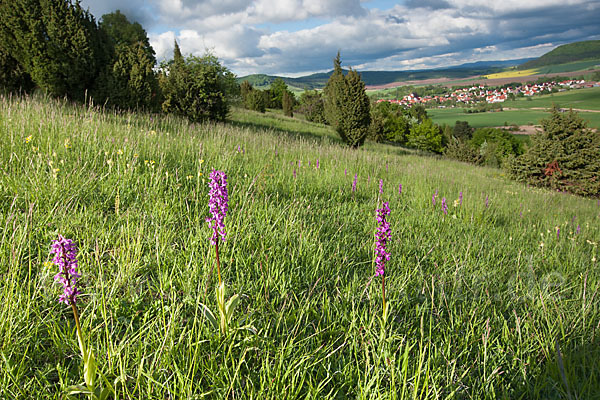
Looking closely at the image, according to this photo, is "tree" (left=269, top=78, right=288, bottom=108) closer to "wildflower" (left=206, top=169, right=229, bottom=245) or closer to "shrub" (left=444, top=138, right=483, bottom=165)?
"shrub" (left=444, top=138, right=483, bottom=165)

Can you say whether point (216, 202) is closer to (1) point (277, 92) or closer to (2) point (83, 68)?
(2) point (83, 68)

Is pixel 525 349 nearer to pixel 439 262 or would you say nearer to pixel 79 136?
pixel 439 262

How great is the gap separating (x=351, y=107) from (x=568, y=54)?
20831 cm

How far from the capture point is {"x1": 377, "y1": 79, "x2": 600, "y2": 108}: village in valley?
86825 mm

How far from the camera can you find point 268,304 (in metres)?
1.92

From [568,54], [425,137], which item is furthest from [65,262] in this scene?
[568,54]

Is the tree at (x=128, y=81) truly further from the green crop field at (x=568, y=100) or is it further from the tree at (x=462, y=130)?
the tree at (x=462, y=130)

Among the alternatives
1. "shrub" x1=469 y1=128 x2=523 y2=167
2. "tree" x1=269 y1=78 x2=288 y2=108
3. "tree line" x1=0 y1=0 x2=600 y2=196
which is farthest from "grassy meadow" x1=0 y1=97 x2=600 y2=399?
"tree" x1=269 y1=78 x2=288 y2=108

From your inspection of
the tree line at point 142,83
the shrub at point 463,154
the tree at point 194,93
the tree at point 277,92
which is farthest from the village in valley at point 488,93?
the tree at point 194,93

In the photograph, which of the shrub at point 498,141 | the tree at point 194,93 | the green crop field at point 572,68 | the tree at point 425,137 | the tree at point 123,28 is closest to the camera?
the tree at point 194,93

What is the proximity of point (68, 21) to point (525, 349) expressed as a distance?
50.6ft

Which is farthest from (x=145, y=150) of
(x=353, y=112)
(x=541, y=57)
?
(x=541, y=57)

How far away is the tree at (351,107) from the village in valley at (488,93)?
67.8 metres

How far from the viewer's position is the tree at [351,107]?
19812 mm
